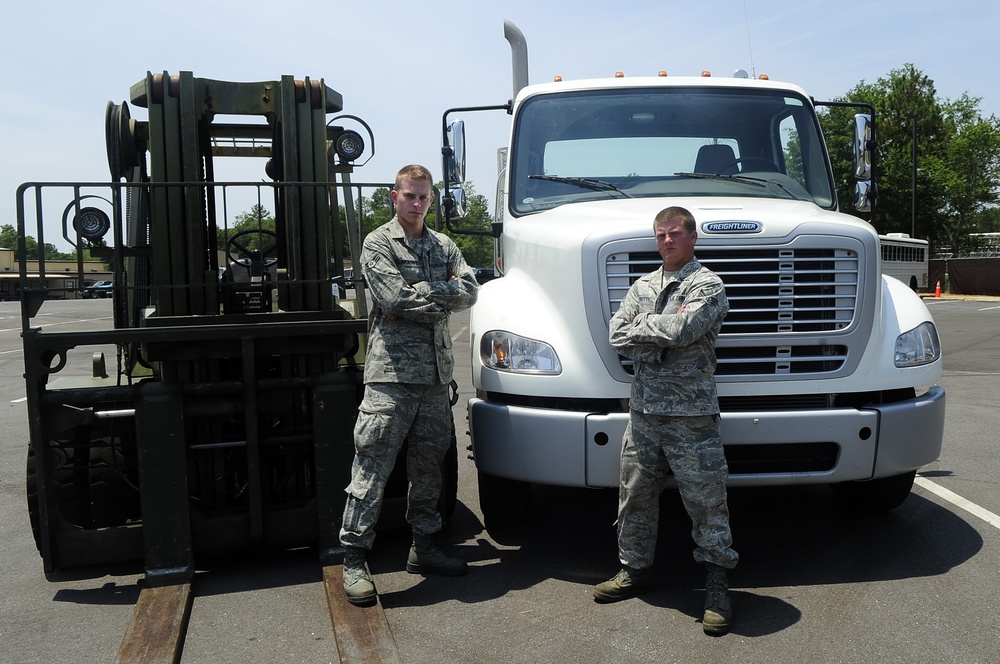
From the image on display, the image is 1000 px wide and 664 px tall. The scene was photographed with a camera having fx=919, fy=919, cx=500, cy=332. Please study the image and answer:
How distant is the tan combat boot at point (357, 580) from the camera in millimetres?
4164

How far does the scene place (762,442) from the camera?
14.0ft

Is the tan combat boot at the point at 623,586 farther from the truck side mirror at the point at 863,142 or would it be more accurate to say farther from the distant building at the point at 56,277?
the truck side mirror at the point at 863,142

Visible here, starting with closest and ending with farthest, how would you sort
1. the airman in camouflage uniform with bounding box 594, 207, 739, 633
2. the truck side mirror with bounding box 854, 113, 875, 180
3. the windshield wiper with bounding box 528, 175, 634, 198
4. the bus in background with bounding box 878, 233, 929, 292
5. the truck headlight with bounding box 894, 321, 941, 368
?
the airman in camouflage uniform with bounding box 594, 207, 739, 633 → the truck headlight with bounding box 894, 321, 941, 368 → the windshield wiper with bounding box 528, 175, 634, 198 → the truck side mirror with bounding box 854, 113, 875, 180 → the bus in background with bounding box 878, 233, 929, 292

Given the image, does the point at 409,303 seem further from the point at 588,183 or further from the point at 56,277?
the point at 56,277

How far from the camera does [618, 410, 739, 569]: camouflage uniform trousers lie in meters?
3.99

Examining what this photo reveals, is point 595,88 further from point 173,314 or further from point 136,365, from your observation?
point 136,365

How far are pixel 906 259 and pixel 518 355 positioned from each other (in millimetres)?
39474

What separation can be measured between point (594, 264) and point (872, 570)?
2064 millimetres

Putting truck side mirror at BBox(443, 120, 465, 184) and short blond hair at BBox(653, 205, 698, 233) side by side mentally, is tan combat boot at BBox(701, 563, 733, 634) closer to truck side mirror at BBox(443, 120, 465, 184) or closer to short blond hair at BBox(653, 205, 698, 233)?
short blond hair at BBox(653, 205, 698, 233)

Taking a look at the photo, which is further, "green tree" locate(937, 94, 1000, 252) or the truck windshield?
"green tree" locate(937, 94, 1000, 252)

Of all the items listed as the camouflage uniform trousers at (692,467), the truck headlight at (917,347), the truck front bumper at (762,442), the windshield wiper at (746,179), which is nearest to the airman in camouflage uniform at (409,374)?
the truck front bumper at (762,442)

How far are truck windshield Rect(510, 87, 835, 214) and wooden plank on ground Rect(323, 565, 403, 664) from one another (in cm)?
248

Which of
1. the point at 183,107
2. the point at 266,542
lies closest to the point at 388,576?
the point at 266,542

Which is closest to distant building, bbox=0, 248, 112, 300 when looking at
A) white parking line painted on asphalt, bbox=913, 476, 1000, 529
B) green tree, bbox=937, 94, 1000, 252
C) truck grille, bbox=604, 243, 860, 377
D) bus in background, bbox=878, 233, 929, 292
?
truck grille, bbox=604, 243, 860, 377
